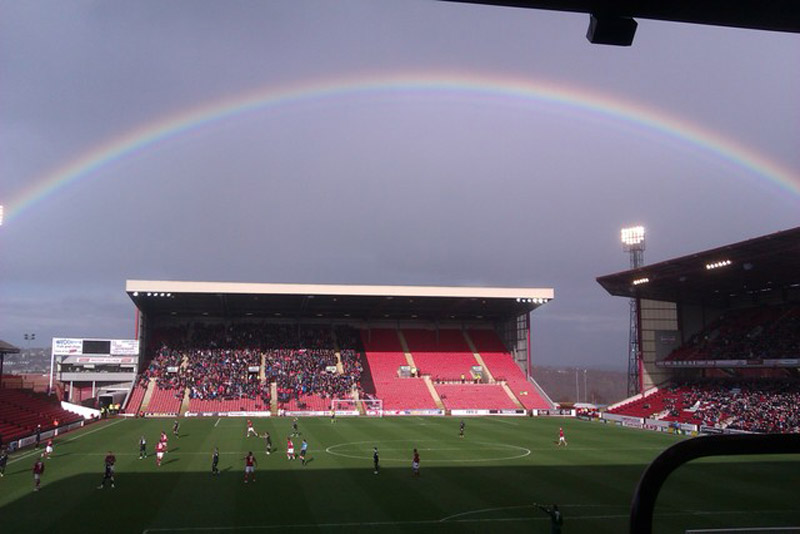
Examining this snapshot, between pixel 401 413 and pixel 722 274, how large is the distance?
36.9 metres

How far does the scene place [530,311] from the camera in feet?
277

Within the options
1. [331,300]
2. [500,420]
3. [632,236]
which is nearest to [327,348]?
[331,300]

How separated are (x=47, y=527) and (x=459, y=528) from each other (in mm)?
14609

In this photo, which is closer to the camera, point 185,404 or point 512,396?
point 185,404

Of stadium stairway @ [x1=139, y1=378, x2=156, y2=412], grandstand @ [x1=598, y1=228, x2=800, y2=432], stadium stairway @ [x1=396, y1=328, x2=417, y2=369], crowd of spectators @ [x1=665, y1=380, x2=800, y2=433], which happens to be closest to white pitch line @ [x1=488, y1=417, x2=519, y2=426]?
grandstand @ [x1=598, y1=228, x2=800, y2=432]

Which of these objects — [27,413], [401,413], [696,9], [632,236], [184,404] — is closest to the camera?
[696,9]

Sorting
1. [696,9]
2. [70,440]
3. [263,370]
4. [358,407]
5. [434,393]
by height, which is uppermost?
[696,9]

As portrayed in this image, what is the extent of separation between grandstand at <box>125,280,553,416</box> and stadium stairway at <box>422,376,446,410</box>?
0.25m

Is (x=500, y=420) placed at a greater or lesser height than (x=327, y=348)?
lesser

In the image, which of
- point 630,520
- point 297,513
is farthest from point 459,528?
point 630,520

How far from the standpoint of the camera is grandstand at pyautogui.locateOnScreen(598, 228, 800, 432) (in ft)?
175

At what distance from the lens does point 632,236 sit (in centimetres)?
9181

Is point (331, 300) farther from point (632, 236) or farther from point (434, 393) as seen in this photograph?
point (632, 236)

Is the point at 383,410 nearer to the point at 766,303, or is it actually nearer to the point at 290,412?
the point at 290,412
